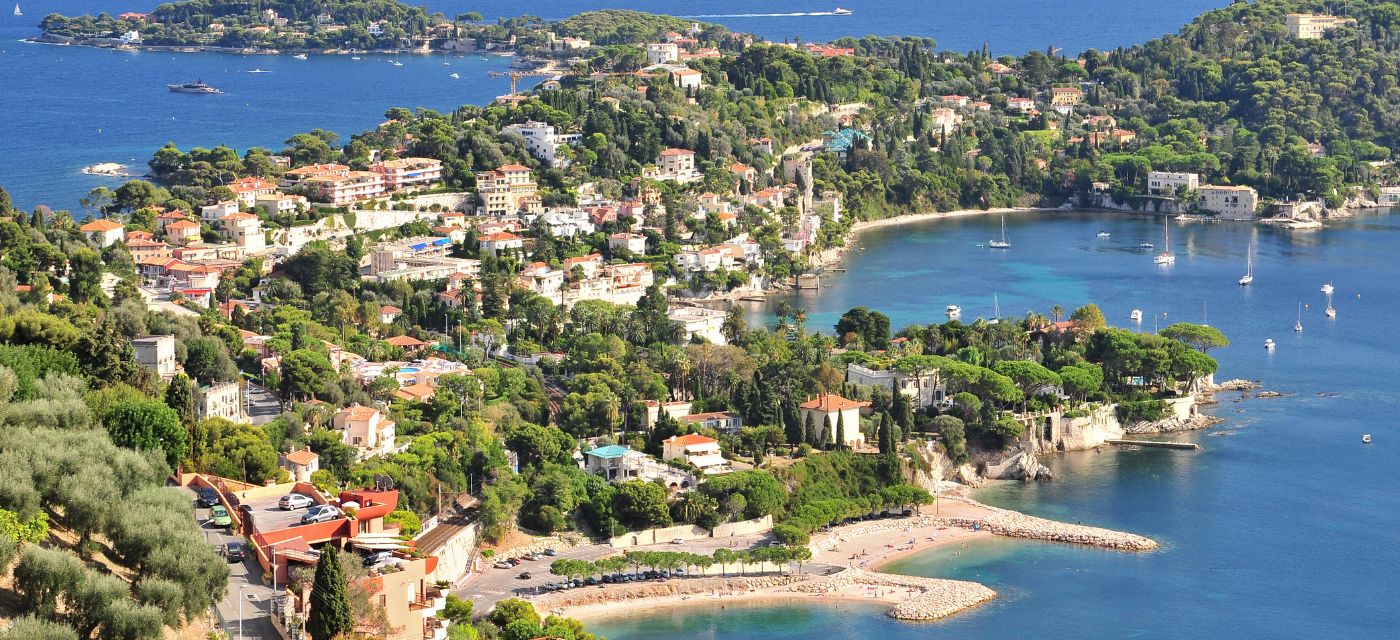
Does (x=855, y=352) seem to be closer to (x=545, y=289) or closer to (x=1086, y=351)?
(x=1086, y=351)

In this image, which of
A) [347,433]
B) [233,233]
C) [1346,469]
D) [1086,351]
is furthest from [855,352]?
[233,233]

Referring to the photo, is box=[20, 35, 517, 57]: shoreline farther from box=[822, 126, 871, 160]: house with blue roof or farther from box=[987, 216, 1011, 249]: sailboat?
box=[987, 216, 1011, 249]: sailboat

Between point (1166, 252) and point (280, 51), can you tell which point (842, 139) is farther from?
point (280, 51)

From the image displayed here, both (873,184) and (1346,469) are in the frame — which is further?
(873,184)

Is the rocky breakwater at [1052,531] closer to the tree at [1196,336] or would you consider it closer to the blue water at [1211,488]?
the blue water at [1211,488]

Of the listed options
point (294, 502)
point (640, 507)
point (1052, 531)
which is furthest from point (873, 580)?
point (294, 502)

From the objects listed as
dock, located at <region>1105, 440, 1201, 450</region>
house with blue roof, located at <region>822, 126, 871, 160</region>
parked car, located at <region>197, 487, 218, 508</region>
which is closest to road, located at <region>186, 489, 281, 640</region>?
parked car, located at <region>197, 487, 218, 508</region>

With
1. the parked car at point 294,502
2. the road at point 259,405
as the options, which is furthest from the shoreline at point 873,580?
the road at point 259,405

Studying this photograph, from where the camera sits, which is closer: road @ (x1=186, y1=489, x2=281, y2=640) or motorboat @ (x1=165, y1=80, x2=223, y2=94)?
road @ (x1=186, y1=489, x2=281, y2=640)
